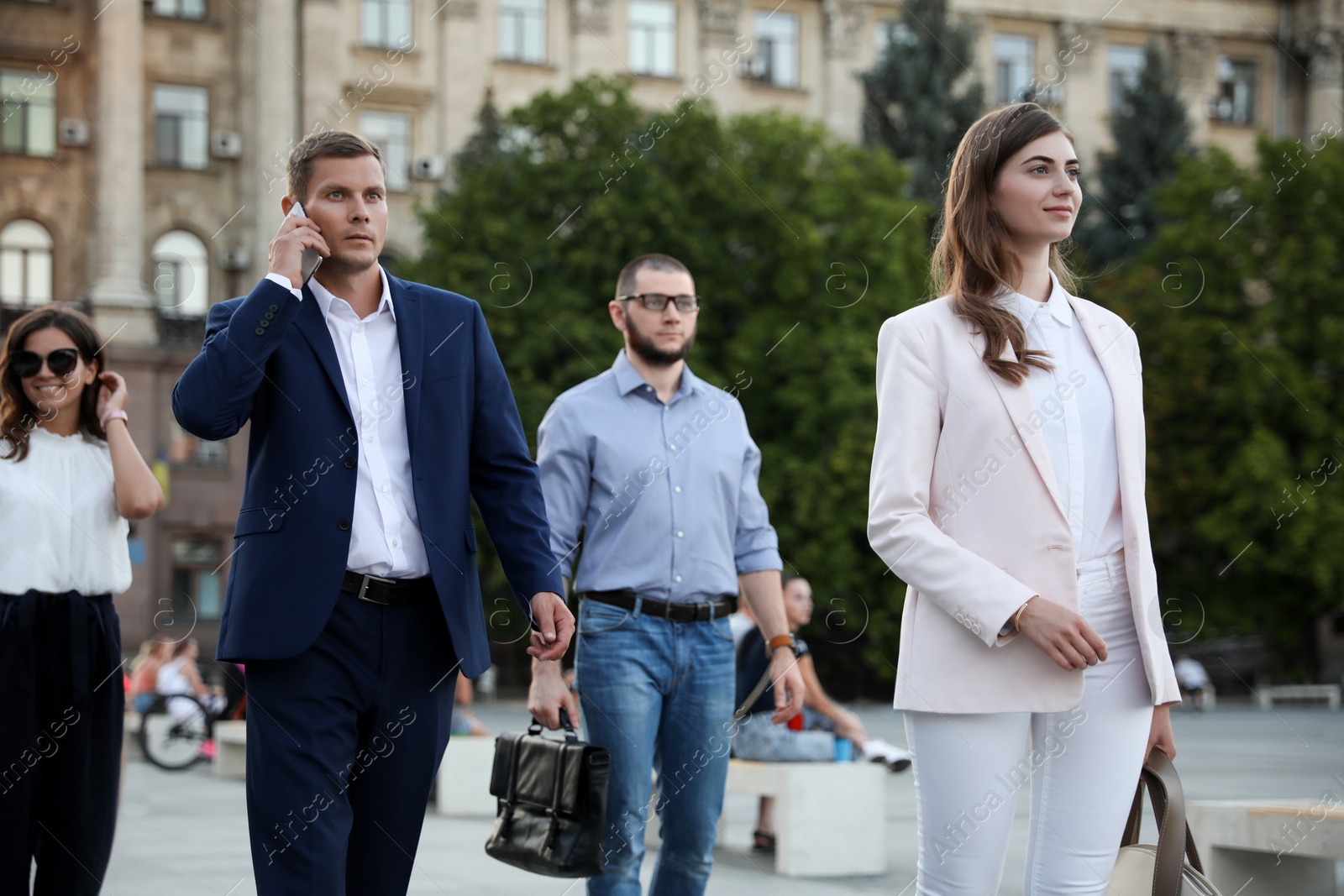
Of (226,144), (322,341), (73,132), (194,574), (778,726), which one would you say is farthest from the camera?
(226,144)

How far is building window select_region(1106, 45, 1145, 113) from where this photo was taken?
51.2 metres

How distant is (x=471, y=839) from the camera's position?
11516 millimetres

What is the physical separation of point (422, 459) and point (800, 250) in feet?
109

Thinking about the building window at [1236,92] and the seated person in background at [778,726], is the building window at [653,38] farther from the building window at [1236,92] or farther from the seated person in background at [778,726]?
the seated person in background at [778,726]

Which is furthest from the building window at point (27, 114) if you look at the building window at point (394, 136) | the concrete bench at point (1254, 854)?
the concrete bench at point (1254, 854)

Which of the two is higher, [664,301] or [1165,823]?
[664,301]

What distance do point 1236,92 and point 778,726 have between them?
48.1 m

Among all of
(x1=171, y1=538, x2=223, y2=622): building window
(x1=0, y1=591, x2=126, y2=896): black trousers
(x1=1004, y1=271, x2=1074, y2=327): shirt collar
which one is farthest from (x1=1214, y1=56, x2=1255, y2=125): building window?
(x1=1004, y1=271, x2=1074, y2=327): shirt collar

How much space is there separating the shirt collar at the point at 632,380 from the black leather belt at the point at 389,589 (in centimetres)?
215

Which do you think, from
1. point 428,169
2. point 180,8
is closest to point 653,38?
point 428,169

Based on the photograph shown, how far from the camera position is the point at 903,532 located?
12.0 ft

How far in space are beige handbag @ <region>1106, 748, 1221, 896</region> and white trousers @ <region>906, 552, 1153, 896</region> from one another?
7cm

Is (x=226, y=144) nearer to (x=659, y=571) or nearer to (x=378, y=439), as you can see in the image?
(x=659, y=571)

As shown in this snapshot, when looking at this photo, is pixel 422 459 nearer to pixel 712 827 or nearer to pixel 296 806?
pixel 296 806
